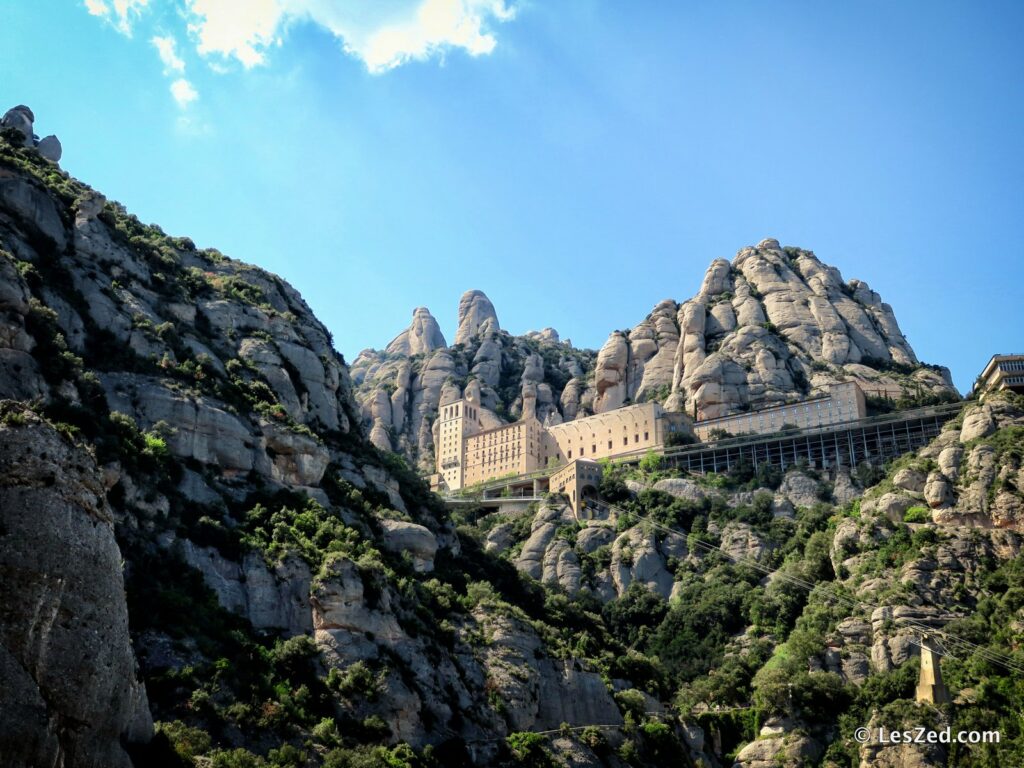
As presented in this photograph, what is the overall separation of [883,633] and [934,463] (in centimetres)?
2215

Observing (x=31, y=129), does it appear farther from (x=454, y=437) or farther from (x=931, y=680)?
(x=931, y=680)

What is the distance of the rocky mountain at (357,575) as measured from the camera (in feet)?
94.5

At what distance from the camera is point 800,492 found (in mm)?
102312

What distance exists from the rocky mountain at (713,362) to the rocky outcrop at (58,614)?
325ft

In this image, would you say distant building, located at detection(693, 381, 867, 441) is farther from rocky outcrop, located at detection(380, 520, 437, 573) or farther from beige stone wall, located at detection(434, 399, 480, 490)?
rocky outcrop, located at detection(380, 520, 437, 573)

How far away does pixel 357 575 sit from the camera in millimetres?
54406

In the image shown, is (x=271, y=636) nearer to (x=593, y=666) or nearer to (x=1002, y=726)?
(x=593, y=666)

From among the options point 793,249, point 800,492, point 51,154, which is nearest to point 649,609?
point 800,492

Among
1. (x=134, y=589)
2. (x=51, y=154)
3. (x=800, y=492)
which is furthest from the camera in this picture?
(x=51, y=154)

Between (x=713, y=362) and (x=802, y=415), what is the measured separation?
52.7 feet

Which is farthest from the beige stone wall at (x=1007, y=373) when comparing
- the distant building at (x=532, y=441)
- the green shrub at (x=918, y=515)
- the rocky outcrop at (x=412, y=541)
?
the rocky outcrop at (x=412, y=541)

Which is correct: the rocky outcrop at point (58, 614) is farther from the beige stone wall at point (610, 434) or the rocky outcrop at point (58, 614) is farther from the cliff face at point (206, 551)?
the beige stone wall at point (610, 434)

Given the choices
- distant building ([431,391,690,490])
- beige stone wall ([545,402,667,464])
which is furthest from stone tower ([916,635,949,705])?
beige stone wall ([545,402,667,464])

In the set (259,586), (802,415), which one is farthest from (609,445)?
(259,586)
